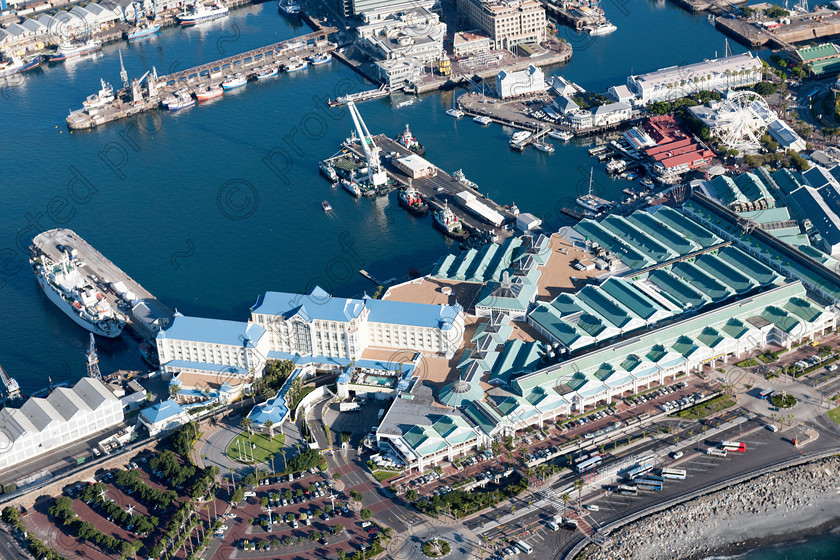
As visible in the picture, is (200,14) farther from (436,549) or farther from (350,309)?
(436,549)

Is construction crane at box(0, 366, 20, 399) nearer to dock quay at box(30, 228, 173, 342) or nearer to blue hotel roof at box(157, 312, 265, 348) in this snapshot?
blue hotel roof at box(157, 312, 265, 348)

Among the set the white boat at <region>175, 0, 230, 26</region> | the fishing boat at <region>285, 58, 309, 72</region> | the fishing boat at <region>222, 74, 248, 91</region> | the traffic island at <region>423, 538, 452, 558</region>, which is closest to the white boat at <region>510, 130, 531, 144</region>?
the fishing boat at <region>285, 58, 309, 72</region>

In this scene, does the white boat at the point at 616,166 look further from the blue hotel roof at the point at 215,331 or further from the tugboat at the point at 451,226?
the blue hotel roof at the point at 215,331

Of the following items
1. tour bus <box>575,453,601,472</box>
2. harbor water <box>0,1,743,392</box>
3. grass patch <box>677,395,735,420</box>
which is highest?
tour bus <box>575,453,601,472</box>

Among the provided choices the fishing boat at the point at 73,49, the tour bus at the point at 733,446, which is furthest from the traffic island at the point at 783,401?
the fishing boat at the point at 73,49

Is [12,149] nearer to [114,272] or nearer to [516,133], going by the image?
[114,272]

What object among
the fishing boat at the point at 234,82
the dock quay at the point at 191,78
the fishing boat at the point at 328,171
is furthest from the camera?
the fishing boat at the point at 234,82
